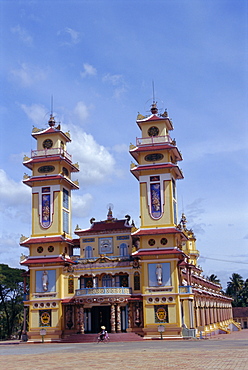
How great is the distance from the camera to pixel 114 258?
161ft

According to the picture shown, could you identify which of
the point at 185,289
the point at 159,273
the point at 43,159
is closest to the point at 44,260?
the point at 43,159

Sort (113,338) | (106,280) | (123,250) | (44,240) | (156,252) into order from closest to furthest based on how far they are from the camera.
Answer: (113,338) → (156,252) → (106,280) → (44,240) → (123,250)

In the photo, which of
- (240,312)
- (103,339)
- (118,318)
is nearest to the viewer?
(103,339)

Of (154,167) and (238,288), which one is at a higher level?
(154,167)

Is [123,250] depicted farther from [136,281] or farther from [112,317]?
[112,317]

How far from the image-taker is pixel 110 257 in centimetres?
4953

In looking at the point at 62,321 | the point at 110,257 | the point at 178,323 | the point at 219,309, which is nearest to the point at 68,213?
the point at 110,257

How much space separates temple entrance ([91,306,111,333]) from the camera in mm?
48000

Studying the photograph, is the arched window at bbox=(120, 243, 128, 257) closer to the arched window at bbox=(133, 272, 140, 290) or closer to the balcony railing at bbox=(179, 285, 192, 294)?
Result: the arched window at bbox=(133, 272, 140, 290)

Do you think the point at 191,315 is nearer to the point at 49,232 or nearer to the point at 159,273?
the point at 159,273

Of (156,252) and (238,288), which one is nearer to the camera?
(156,252)

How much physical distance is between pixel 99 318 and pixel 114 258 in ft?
19.7

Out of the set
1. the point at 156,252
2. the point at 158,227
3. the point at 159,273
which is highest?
the point at 158,227

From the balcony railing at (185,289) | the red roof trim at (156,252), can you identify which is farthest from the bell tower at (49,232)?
the balcony railing at (185,289)
